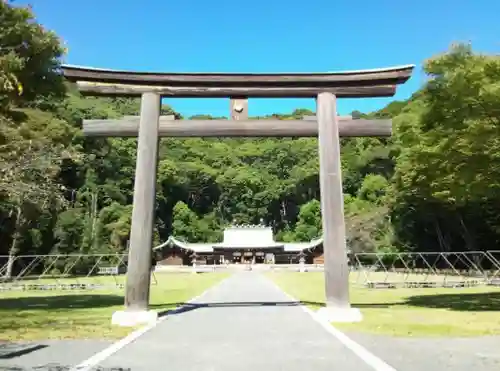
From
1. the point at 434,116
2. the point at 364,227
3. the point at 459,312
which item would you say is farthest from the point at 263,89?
the point at 364,227

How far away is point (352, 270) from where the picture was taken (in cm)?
A: 4697

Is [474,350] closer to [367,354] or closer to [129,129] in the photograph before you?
[367,354]

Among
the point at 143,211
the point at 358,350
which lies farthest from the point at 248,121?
the point at 358,350

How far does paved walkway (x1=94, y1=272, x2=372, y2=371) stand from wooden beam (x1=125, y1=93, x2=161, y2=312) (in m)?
0.91

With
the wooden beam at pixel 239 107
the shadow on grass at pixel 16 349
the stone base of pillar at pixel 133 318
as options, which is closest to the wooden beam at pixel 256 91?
the wooden beam at pixel 239 107

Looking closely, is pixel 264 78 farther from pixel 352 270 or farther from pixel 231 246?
pixel 231 246

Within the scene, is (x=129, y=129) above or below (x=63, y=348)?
above

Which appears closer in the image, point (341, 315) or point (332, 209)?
point (341, 315)

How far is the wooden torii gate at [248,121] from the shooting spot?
34.5 feet

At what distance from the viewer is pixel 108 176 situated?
6419 centimetres

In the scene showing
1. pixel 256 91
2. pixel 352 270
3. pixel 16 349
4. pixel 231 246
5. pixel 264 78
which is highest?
pixel 264 78

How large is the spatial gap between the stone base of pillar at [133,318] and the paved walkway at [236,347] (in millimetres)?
316

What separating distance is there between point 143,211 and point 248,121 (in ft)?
10.8

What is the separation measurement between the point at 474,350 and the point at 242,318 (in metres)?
5.27
